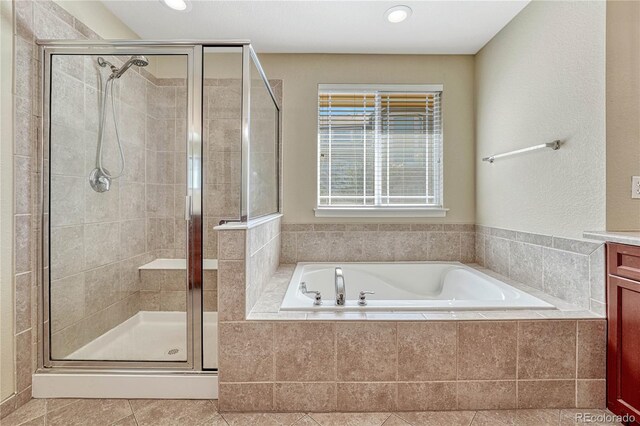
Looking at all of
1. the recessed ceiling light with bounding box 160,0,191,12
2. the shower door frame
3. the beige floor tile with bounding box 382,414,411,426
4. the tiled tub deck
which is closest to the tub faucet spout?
the tiled tub deck

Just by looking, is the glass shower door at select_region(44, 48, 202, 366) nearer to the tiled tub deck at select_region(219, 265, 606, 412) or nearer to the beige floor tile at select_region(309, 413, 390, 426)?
the tiled tub deck at select_region(219, 265, 606, 412)

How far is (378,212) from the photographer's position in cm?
271

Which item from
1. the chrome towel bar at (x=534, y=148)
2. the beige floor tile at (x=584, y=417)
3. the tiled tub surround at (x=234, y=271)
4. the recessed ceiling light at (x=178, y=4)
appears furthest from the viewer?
the recessed ceiling light at (x=178, y=4)

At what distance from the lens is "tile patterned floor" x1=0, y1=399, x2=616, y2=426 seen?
1432 mm

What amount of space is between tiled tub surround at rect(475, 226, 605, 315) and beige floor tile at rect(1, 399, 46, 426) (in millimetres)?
2728

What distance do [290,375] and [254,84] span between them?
1.58m

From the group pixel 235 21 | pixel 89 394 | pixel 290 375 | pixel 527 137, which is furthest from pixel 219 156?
pixel 527 137

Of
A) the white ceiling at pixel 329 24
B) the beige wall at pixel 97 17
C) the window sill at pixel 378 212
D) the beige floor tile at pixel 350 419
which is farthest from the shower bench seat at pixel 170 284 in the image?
the white ceiling at pixel 329 24

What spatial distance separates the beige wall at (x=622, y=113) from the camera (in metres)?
1.48

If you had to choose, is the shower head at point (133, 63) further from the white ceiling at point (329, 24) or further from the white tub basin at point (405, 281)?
the white tub basin at point (405, 281)

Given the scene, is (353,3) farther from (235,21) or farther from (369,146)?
(369,146)

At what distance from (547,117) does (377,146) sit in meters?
1.22

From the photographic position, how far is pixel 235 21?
2.22 metres

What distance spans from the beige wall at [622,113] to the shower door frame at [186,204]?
2.02m
